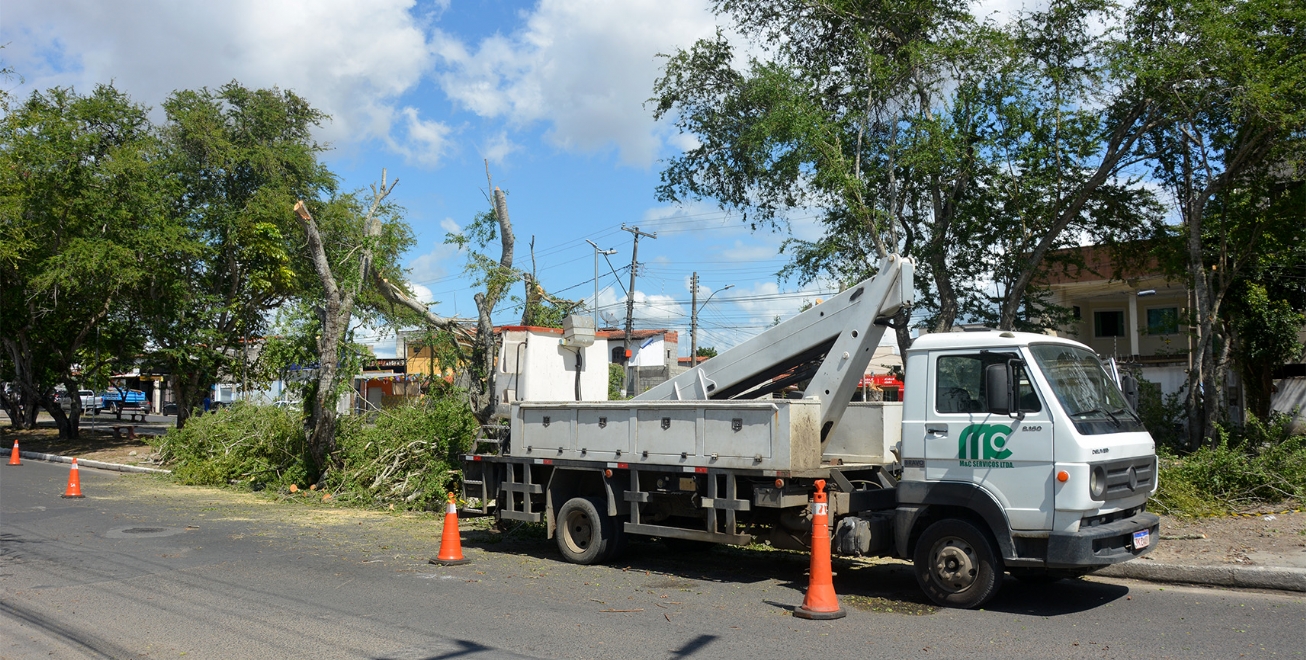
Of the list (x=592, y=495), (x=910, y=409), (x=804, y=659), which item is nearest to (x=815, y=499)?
(x=910, y=409)

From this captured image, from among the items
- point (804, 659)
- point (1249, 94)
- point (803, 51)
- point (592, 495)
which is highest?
point (803, 51)

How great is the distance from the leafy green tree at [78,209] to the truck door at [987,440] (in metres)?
22.0

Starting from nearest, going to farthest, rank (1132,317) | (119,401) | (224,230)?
(224,230) → (1132,317) → (119,401)

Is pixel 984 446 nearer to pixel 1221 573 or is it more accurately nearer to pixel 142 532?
pixel 1221 573

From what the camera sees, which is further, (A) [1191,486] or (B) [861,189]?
(B) [861,189]

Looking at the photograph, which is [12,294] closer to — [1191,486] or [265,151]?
[265,151]

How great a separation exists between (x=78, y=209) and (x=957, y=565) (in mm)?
24345

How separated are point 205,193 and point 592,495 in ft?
71.4

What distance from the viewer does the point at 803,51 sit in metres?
18.9

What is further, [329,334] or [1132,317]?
[1132,317]

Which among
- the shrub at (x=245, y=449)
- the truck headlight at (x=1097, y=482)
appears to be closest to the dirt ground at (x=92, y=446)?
the shrub at (x=245, y=449)

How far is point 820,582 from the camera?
7.38 metres

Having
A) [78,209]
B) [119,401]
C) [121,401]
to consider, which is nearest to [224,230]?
[78,209]

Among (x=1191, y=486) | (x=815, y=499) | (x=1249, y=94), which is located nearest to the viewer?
(x=815, y=499)
